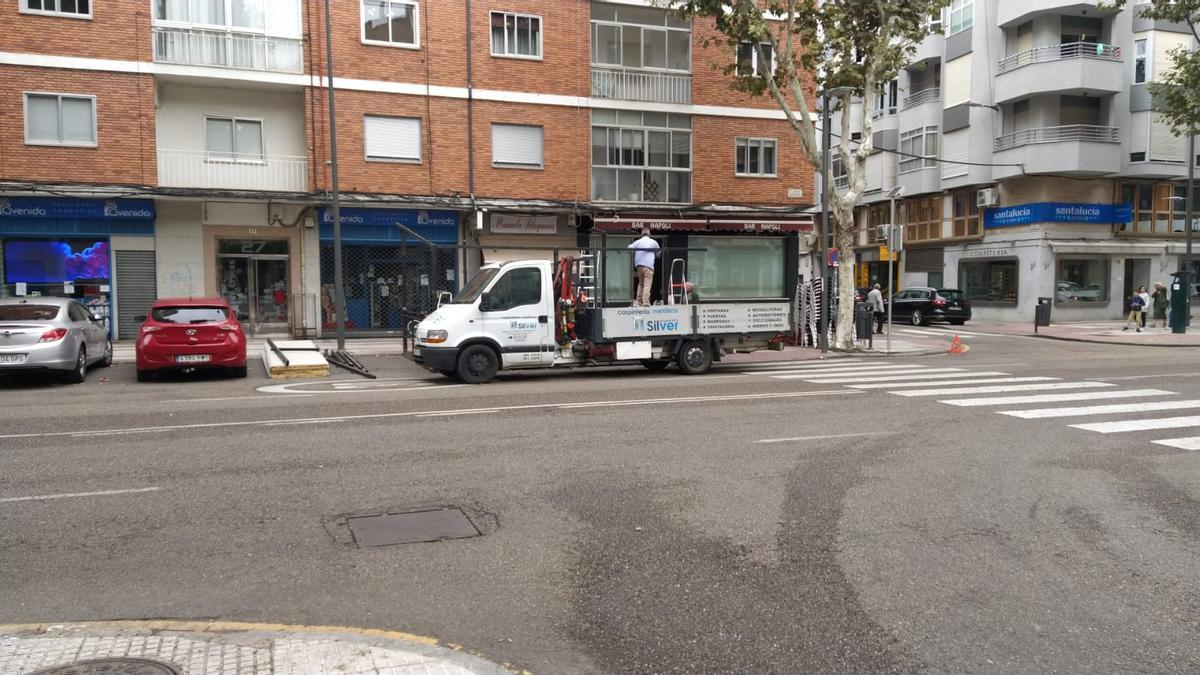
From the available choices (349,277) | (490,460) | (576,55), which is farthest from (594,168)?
(490,460)

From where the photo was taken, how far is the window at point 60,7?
20.5m

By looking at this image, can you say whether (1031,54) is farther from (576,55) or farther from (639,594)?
(639,594)

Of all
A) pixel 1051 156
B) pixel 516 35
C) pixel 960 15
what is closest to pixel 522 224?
pixel 516 35

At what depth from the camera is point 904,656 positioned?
3.86m

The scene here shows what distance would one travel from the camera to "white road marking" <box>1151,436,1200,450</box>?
8.59 metres

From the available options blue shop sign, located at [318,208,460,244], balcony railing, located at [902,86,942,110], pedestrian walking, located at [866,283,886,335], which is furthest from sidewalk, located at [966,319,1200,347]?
blue shop sign, located at [318,208,460,244]

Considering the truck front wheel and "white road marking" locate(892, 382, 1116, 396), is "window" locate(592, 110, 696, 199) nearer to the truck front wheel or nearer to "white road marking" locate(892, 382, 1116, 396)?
the truck front wheel

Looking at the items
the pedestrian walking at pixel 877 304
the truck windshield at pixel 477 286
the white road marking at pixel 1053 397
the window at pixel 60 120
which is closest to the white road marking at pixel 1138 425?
the white road marking at pixel 1053 397

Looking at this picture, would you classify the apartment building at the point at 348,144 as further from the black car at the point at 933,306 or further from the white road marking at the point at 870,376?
the black car at the point at 933,306

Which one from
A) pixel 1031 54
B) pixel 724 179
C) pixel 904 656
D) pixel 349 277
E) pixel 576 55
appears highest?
pixel 1031 54

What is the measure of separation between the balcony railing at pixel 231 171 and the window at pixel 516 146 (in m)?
5.33

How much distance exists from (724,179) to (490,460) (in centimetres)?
2044

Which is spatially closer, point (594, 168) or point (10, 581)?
point (10, 581)

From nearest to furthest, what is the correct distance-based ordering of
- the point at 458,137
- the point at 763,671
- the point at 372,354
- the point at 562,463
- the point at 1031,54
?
1. the point at 763,671
2. the point at 562,463
3. the point at 372,354
4. the point at 458,137
5. the point at 1031,54
